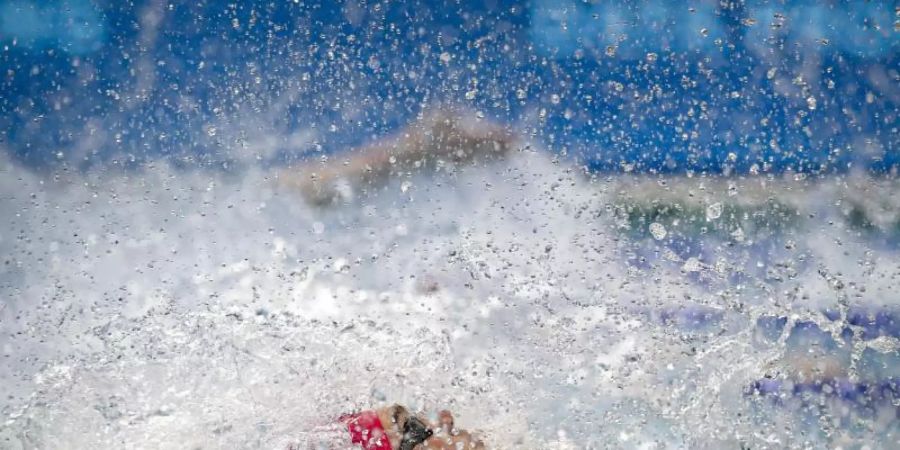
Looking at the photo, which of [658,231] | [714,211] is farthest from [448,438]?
[714,211]

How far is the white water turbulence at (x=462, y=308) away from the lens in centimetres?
270

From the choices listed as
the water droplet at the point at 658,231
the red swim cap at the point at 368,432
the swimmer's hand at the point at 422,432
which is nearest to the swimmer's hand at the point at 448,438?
the swimmer's hand at the point at 422,432

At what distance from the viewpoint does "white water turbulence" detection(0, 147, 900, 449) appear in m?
2.70

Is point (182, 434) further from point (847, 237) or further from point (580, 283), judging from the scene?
point (847, 237)

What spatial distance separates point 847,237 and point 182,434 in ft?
9.81

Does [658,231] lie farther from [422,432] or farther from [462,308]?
[422,432]

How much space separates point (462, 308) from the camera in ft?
9.50

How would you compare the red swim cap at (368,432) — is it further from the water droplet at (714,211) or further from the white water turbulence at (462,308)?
the water droplet at (714,211)

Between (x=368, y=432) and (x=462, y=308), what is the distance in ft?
2.65

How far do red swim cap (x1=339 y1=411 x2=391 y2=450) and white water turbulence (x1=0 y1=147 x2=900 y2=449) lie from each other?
0.31 metres

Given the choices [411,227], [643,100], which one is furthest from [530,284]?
[643,100]

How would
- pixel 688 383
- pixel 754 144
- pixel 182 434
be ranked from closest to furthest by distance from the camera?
pixel 182 434
pixel 688 383
pixel 754 144

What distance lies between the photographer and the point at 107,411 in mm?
2689

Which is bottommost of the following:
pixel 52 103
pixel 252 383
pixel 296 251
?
pixel 252 383
